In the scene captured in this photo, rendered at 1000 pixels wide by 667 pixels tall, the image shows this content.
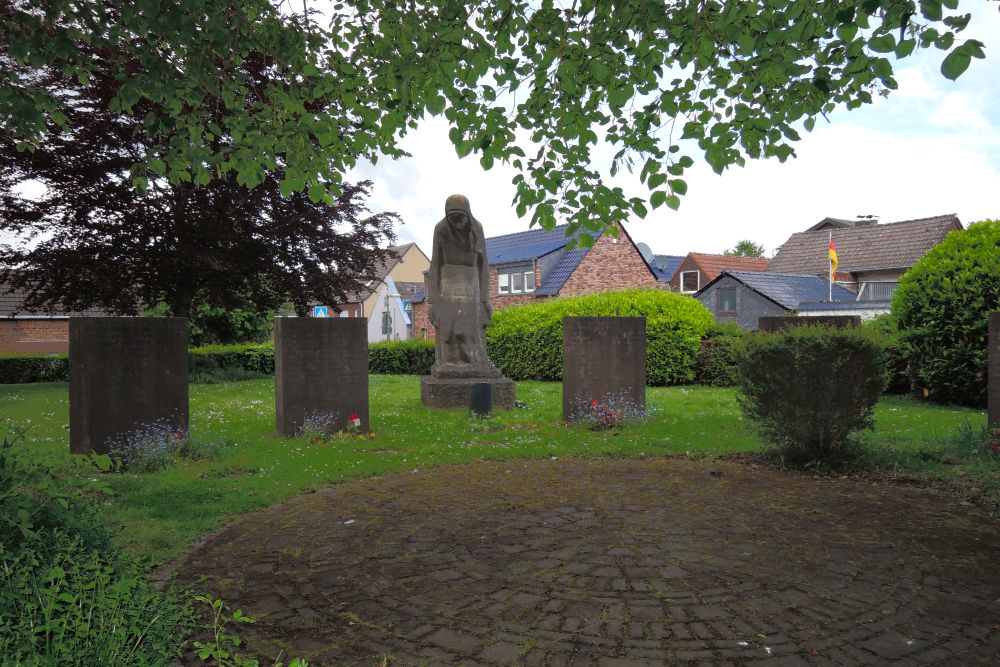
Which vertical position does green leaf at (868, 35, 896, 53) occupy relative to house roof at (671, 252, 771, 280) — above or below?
below

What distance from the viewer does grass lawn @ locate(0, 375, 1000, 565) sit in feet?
18.6

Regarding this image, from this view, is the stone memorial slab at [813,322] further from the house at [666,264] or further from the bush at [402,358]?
the house at [666,264]

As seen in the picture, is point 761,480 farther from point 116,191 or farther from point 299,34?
point 116,191

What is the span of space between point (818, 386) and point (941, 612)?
370 centimetres

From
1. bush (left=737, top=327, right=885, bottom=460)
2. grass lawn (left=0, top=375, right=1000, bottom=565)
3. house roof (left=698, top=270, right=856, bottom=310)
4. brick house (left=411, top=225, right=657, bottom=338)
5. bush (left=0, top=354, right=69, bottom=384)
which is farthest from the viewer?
brick house (left=411, top=225, right=657, bottom=338)

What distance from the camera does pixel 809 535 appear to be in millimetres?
4719

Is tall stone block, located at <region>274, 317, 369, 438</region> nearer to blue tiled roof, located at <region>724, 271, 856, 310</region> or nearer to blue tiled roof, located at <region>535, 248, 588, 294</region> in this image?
blue tiled roof, located at <region>724, 271, 856, 310</region>

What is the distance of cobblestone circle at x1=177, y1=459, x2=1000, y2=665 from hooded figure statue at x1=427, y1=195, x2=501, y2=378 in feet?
22.8

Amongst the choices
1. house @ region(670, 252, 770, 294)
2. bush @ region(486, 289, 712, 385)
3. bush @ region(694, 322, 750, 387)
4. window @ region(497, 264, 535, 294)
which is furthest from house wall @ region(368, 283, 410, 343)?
bush @ region(694, 322, 750, 387)

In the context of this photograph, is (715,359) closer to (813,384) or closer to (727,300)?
(813,384)

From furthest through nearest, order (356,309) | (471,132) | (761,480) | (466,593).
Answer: (356,309) < (761,480) < (471,132) < (466,593)

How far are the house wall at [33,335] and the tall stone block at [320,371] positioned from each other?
112ft

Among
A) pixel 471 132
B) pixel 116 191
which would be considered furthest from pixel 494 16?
pixel 116 191

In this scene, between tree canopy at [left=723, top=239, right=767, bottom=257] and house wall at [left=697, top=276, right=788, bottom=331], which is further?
tree canopy at [left=723, top=239, right=767, bottom=257]
